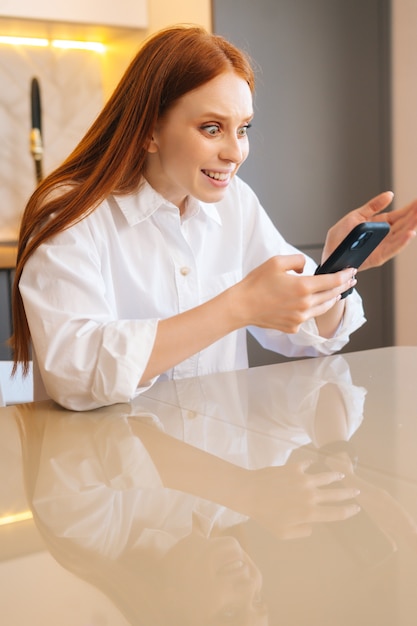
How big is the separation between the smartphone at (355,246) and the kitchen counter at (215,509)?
195 millimetres

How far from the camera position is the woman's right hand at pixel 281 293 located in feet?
4.04

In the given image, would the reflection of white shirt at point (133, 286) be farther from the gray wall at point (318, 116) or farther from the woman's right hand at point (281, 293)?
the gray wall at point (318, 116)

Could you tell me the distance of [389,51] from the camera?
3418 mm

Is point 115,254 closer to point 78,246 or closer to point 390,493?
point 78,246

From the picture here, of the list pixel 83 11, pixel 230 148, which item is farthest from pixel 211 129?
pixel 83 11

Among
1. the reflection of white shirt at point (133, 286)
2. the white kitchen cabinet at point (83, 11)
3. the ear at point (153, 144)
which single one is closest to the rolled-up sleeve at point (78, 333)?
the reflection of white shirt at point (133, 286)

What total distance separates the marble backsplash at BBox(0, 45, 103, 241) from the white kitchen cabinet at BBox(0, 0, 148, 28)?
40 centimetres

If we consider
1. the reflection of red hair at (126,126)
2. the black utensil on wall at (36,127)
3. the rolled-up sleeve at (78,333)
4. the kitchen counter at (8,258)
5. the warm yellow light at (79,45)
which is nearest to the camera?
the rolled-up sleeve at (78,333)

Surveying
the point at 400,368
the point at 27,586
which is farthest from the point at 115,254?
the point at 27,586

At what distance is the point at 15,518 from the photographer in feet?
2.48

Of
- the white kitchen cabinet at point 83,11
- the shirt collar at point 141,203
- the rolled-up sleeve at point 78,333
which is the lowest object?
the rolled-up sleeve at point 78,333

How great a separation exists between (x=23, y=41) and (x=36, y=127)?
344 mm

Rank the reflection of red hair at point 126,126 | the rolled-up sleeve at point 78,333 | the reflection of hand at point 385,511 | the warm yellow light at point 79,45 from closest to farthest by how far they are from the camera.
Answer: the reflection of hand at point 385,511
the rolled-up sleeve at point 78,333
the reflection of red hair at point 126,126
the warm yellow light at point 79,45

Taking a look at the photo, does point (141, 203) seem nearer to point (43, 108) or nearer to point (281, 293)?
point (281, 293)
